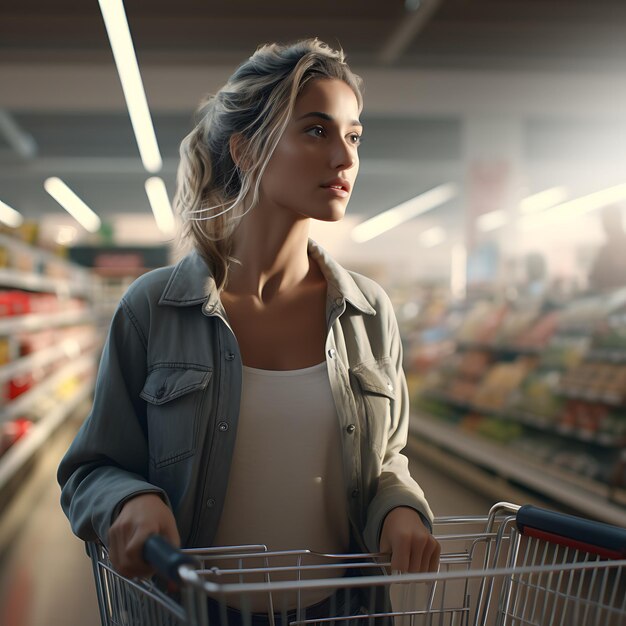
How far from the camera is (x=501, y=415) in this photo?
671 cm

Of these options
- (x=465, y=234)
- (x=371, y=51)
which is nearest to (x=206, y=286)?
(x=371, y=51)

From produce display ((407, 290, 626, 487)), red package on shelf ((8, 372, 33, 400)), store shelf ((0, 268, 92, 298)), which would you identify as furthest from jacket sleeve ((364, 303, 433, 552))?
red package on shelf ((8, 372, 33, 400))

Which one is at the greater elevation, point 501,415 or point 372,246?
point 372,246

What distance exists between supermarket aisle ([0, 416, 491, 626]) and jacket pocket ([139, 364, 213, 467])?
2.50 meters

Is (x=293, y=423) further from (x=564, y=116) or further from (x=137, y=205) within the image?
(x=137, y=205)

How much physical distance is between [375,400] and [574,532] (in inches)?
15.9

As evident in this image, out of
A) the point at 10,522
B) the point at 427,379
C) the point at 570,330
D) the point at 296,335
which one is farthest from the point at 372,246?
the point at 296,335

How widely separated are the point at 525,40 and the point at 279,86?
7733mm

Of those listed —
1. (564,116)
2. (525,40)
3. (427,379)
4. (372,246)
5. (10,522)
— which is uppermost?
(525,40)

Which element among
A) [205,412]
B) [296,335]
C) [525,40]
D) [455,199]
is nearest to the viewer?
[205,412]

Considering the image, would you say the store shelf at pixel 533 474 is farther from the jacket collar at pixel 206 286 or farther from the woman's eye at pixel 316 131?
the woman's eye at pixel 316 131

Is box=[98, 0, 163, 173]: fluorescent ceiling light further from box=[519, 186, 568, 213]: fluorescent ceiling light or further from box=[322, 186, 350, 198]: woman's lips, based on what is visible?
box=[519, 186, 568, 213]: fluorescent ceiling light

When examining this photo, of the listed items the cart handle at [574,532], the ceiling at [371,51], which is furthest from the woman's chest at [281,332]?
the ceiling at [371,51]

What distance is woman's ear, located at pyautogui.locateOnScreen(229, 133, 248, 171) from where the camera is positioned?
5.00 ft
